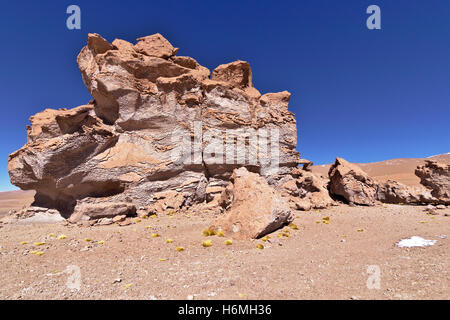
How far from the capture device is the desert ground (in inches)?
110

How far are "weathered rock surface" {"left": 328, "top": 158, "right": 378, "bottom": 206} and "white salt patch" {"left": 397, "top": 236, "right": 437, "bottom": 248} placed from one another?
6867 millimetres

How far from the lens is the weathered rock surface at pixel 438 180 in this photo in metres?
11.4

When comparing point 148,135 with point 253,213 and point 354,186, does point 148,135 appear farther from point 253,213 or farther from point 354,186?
point 354,186

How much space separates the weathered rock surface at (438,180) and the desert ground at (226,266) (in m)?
7.75

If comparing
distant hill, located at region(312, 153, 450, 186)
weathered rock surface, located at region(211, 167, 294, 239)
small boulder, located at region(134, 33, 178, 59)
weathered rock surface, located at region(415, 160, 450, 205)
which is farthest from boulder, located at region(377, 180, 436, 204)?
distant hill, located at region(312, 153, 450, 186)

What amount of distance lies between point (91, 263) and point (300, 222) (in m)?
6.35

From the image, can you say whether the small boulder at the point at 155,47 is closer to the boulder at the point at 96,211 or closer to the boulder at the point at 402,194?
the boulder at the point at 96,211

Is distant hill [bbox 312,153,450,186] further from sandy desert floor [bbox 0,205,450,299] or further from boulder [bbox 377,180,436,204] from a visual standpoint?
sandy desert floor [bbox 0,205,450,299]

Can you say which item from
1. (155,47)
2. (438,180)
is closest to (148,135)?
(155,47)

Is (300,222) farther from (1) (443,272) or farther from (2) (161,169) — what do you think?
(2) (161,169)

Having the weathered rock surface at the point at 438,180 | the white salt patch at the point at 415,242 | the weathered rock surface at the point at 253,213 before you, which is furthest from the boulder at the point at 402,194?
the weathered rock surface at the point at 253,213

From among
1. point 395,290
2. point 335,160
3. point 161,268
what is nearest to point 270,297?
point 395,290

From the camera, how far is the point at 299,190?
12.3 meters

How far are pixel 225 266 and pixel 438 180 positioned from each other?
14.7 metres
